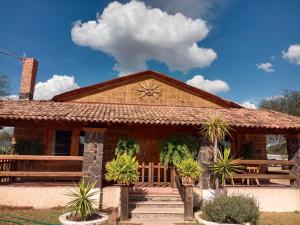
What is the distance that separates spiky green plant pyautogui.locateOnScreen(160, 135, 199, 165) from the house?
1.61ft

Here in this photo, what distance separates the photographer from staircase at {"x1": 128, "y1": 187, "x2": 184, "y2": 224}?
805cm

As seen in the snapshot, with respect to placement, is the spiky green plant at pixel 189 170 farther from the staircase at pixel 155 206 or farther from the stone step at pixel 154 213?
the stone step at pixel 154 213

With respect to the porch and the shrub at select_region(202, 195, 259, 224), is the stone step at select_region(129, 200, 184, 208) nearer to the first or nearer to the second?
the shrub at select_region(202, 195, 259, 224)

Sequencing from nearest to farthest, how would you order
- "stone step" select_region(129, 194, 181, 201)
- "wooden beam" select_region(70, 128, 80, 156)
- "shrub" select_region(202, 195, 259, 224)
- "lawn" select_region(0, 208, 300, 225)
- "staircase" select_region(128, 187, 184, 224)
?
1. "shrub" select_region(202, 195, 259, 224)
2. "lawn" select_region(0, 208, 300, 225)
3. "staircase" select_region(128, 187, 184, 224)
4. "stone step" select_region(129, 194, 181, 201)
5. "wooden beam" select_region(70, 128, 80, 156)

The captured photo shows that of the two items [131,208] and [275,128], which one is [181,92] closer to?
[275,128]

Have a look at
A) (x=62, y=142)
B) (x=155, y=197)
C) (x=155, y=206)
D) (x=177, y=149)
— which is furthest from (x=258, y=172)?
(x=62, y=142)

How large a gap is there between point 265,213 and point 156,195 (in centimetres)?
460

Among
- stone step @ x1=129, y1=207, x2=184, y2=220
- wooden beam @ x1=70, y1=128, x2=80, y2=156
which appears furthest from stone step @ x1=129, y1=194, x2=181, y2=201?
wooden beam @ x1=70, y1=128, x2=80, y2=156

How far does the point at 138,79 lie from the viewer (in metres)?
14.1

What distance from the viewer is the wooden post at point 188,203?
26.8 feet

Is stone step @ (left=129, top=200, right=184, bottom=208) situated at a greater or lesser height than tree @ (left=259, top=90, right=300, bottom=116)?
lesser

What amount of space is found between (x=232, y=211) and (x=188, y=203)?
4.95 ft

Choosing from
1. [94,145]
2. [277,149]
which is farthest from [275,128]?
[277,149]

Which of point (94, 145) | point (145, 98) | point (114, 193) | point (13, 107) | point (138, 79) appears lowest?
point (114, 193)
